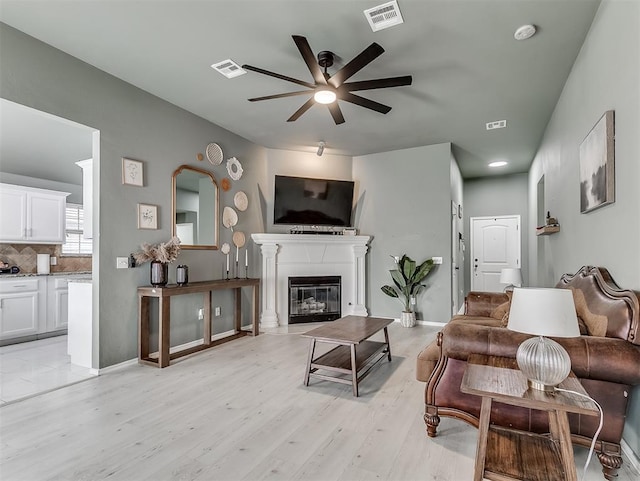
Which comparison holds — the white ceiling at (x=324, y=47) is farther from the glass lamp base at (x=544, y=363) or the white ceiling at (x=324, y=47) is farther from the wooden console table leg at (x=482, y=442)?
the wooden console table leg at (x=482, y=442)

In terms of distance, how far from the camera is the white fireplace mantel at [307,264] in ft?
17.4

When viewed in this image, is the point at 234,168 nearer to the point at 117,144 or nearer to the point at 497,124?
the point at 117,144

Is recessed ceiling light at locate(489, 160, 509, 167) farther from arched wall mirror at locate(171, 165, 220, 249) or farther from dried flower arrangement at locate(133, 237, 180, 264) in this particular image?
dried flower arrangement at locate(133, 237, 180, 264)

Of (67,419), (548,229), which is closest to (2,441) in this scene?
(67,419)

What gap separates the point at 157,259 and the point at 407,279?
3.59 m

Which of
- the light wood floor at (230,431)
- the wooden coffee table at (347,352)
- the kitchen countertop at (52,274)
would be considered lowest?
the light wood floor at (230,431)

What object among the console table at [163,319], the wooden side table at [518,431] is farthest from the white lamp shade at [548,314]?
the console table at [163,319]

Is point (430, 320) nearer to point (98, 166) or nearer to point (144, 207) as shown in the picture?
point (144, 207)

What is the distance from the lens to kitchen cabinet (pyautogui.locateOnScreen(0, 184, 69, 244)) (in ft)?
15.6

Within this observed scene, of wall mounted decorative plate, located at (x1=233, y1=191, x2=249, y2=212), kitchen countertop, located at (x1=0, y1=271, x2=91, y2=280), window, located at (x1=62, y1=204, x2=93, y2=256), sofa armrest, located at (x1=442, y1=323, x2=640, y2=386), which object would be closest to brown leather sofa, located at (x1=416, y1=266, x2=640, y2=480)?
sofa armrest, located at (x1=442, y1=323, x2=640, y2=386)

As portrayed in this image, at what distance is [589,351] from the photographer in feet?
5.48

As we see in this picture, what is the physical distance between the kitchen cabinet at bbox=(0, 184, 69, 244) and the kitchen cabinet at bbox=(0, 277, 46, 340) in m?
→ 0.74

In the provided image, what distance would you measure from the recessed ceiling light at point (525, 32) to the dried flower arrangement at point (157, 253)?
375 cm

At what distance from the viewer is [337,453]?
6.50ft
